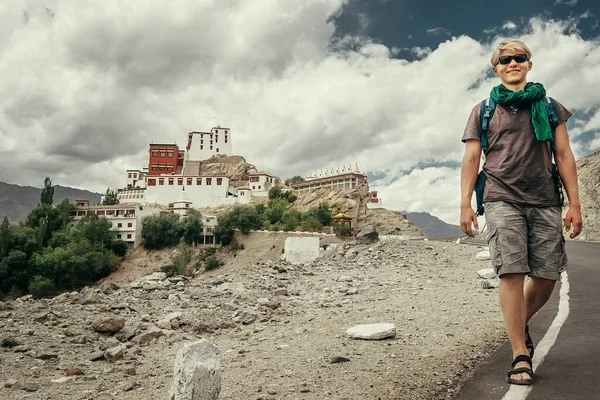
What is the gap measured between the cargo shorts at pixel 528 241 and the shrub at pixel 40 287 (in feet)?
176

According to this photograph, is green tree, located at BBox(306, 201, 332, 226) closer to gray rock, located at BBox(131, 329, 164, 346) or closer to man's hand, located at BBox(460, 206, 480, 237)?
gray rock, located at BBox(131, 329, 164, 346)

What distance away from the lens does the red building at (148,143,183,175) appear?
8869cm

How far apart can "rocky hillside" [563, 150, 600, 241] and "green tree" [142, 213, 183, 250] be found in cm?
4734

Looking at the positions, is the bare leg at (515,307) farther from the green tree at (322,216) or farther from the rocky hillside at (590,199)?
the green tree at (322,216)

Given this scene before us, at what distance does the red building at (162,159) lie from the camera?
8869 centimetres

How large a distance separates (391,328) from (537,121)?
281 centimetres

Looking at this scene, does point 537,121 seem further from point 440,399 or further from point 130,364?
point 130,364

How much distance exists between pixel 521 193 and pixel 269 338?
407 cm

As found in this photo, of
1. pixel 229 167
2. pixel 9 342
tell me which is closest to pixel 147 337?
pixel 9 342

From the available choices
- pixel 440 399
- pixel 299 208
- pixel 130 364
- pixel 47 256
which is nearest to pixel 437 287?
pixel 130 364

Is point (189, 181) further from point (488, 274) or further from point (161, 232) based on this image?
point (488, 274)

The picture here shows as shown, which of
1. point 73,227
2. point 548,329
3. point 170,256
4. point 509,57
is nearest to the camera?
point 509,57

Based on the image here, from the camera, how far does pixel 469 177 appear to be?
3.33 m

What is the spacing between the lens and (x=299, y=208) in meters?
70.8
